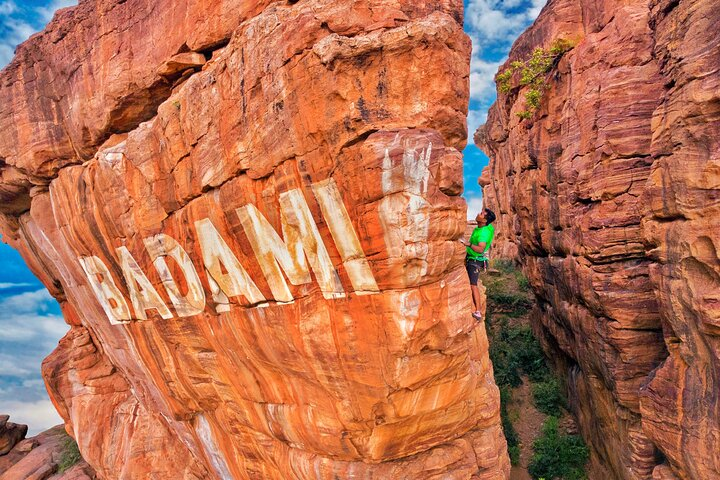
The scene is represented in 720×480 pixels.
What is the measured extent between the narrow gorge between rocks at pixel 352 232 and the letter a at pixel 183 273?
0.25ft

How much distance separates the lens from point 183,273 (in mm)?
11172

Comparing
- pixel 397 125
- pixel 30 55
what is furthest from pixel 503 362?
pixel 30 55

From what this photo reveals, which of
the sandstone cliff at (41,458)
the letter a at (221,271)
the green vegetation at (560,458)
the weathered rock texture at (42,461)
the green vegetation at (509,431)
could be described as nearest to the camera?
the letter a at (221,271)

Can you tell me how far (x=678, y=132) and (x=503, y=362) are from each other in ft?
44.0

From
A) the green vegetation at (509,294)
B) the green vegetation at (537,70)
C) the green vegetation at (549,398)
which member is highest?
the green vegetation at (537,70)

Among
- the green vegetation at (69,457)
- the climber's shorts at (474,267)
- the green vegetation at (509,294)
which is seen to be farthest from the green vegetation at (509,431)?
the green vegetation at (69,457)

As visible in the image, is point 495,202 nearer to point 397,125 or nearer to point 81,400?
point 397,125

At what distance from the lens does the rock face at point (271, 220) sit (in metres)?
7.45

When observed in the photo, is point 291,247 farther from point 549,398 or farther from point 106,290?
point 549,398

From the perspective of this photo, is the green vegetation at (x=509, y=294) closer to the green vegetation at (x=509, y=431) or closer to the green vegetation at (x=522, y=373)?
the green vegetation at (x=522, y=373)

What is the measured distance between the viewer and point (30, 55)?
1463 centimetres

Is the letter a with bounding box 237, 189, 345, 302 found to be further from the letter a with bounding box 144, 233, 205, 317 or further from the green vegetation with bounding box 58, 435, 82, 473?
the green vegetation with bounding box 58, 435, 82, 473

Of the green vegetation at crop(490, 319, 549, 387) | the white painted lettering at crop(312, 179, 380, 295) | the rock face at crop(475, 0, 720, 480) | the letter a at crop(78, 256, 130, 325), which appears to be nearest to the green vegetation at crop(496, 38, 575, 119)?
the rock face at crop(475, 0, 720, 480)

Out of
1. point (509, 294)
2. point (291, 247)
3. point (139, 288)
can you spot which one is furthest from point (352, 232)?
point (509, 294)
